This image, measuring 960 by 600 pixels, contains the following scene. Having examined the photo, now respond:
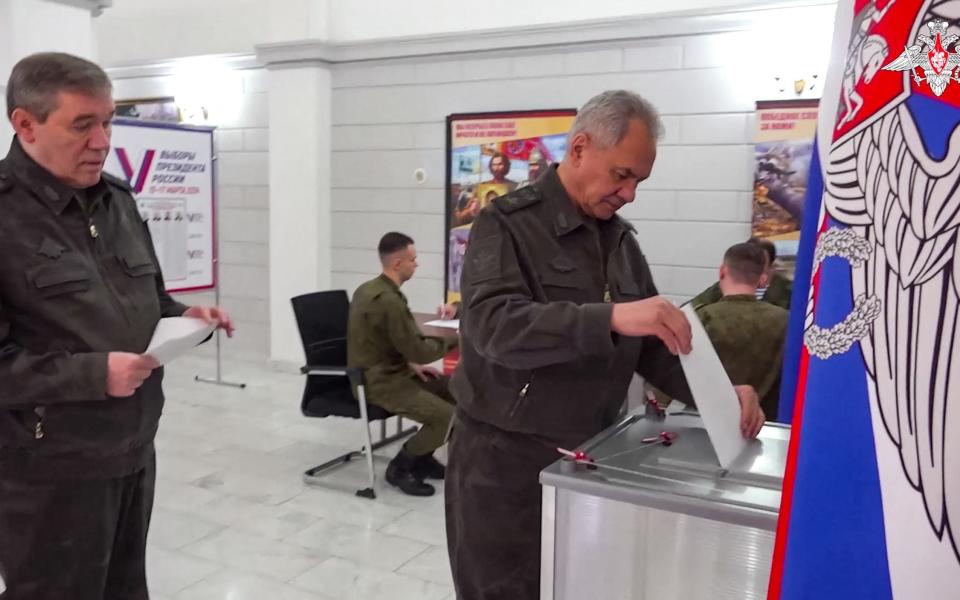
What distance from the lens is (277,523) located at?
3.35 metres

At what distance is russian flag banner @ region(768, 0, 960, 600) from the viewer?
89cm

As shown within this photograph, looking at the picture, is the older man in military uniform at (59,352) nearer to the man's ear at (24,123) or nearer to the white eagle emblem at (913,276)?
the man's ear at (24,123)

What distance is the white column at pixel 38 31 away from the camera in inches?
157

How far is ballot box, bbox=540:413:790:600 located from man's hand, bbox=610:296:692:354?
0.21 m

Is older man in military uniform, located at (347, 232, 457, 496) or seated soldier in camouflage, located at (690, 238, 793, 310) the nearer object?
seated soldier in camouflage, located at (690, 238, 793, 310)

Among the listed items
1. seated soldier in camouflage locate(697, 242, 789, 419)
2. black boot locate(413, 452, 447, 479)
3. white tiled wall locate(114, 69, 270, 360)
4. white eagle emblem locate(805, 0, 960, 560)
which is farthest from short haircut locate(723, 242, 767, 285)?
white tiled wall locate(114, 69, 270, 360)

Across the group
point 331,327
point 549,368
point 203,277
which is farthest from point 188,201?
point 549,368

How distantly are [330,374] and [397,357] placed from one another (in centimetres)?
32

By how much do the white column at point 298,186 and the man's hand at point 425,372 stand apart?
7.42 ft

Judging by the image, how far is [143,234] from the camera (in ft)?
6.03

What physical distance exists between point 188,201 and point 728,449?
4.74 metres

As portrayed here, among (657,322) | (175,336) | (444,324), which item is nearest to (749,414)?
(657,322)

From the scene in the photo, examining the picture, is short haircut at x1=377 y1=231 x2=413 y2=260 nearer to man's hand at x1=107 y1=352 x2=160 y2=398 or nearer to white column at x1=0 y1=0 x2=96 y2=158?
white column at x1=0 y1=0 x2=96 y2=158

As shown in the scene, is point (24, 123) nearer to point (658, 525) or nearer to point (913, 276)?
point (658, 525)
